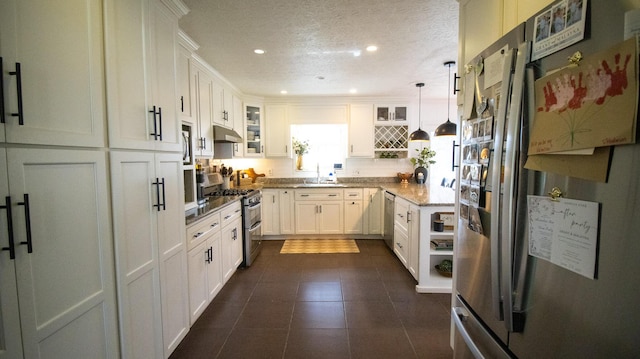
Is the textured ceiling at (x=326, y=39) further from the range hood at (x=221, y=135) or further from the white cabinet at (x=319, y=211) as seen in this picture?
the white cabinet at (x=319, y=211)

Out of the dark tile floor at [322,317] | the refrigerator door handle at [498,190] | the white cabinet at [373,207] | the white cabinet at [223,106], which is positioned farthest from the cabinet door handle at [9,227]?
the white cabinet at [373,207]

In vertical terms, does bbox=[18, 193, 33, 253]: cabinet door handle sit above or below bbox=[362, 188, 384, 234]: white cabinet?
above

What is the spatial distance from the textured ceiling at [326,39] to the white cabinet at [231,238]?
173 cm

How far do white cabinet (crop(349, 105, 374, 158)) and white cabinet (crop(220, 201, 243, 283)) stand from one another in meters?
2.44

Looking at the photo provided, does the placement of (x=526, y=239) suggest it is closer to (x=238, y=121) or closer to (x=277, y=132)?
(x=238, y=121)

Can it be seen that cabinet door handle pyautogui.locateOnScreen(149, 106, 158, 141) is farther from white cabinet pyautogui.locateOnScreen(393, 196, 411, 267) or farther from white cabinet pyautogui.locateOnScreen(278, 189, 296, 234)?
white cabinet pyautogui.locateOnScreen(278, 189, 296, 234)

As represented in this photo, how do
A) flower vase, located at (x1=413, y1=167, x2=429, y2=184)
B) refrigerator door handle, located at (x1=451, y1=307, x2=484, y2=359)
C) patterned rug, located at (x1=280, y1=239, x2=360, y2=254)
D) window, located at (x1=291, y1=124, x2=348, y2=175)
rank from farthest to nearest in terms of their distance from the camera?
window, located at (x1=291, y1=124, x2=348, y2=175) < flower vase, located at (x1=413, y1=167, x2=429, y2=184) < patterned rug, located at (x1=280, y1=239, x2=360, y2=254) < refrigerator door handle, located at (x1=451, y1=307, x2=484, y2=359)

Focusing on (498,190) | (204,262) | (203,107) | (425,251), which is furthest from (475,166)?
(203,107)

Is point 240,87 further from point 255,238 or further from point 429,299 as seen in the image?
point 429,299

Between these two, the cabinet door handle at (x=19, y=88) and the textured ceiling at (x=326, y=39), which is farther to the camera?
the textured ceiling at (x=326, y=39)

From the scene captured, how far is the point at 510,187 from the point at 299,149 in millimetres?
4362

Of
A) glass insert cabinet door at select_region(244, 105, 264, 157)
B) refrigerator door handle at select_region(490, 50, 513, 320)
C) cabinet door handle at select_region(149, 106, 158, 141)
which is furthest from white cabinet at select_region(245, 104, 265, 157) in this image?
refrigerator door handle at select_region(490, 50, 513, 320)

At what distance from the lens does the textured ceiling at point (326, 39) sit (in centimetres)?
201

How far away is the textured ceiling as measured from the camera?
2.01 m
